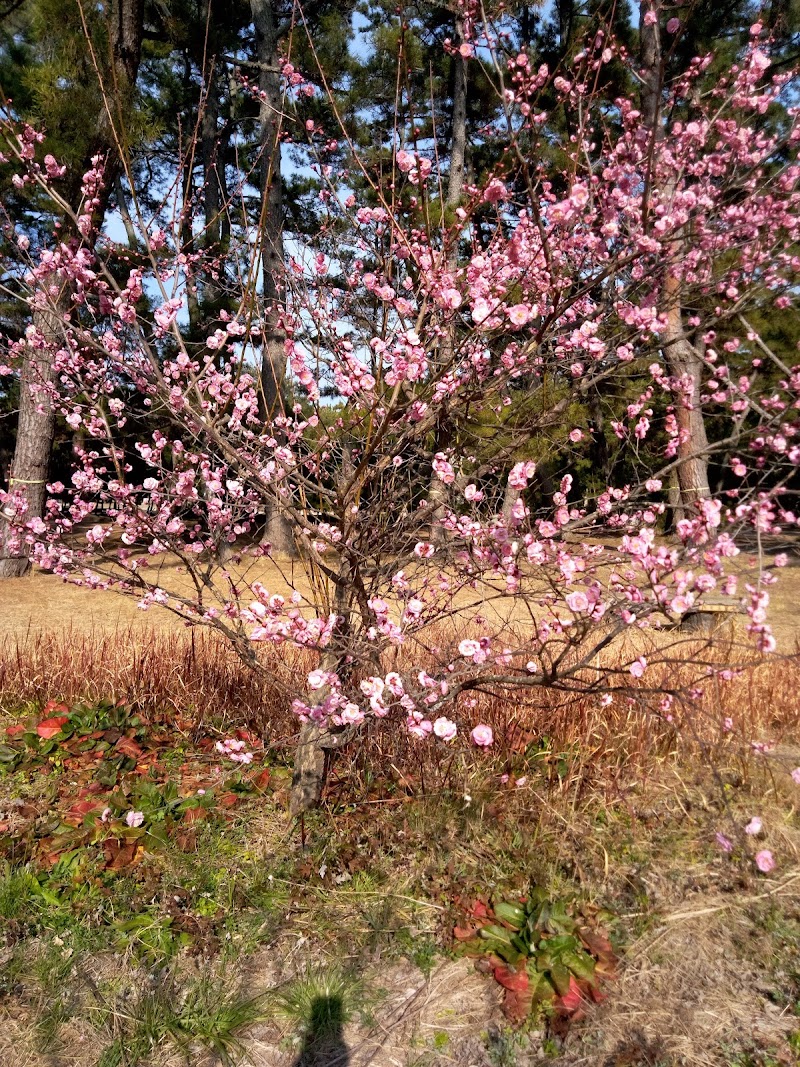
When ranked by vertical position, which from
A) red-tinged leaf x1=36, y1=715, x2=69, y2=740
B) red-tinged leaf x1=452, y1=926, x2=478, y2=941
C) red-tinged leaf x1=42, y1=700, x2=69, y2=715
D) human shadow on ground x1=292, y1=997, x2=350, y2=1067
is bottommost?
human shadow on ground x1=292, y1=997, x2=350, y2=1067

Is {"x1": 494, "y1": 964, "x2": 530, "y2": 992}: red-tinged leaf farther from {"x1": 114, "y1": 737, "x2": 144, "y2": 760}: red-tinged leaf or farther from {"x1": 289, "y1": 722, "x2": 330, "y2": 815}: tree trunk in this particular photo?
{"x1": 114, "y1": 737, "x2": 144, "y2": 760}: red-tinged leaf

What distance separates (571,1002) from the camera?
194 centimetres

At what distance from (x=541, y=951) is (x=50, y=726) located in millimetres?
2620

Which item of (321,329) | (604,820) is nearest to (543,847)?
(604,820)

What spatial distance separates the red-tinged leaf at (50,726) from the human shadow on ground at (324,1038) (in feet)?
6.91

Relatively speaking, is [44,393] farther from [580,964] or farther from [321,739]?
[580,964]

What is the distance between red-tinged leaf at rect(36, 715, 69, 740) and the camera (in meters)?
3.43

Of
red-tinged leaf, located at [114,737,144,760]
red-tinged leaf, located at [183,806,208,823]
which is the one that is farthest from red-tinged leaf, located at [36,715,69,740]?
red-tinged leaf, located at [183,806,208,823]

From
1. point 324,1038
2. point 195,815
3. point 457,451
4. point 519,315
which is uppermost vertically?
point 519,315

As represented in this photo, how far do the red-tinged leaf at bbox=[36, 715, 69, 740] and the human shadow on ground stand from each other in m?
2.11

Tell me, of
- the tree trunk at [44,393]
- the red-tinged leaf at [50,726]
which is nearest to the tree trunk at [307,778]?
the red-tinged leaf at [50,726]

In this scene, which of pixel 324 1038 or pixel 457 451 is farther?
pixel 457 451

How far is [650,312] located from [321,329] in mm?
1392

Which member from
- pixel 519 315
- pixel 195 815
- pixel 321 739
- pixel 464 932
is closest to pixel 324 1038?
pixel 464 932
